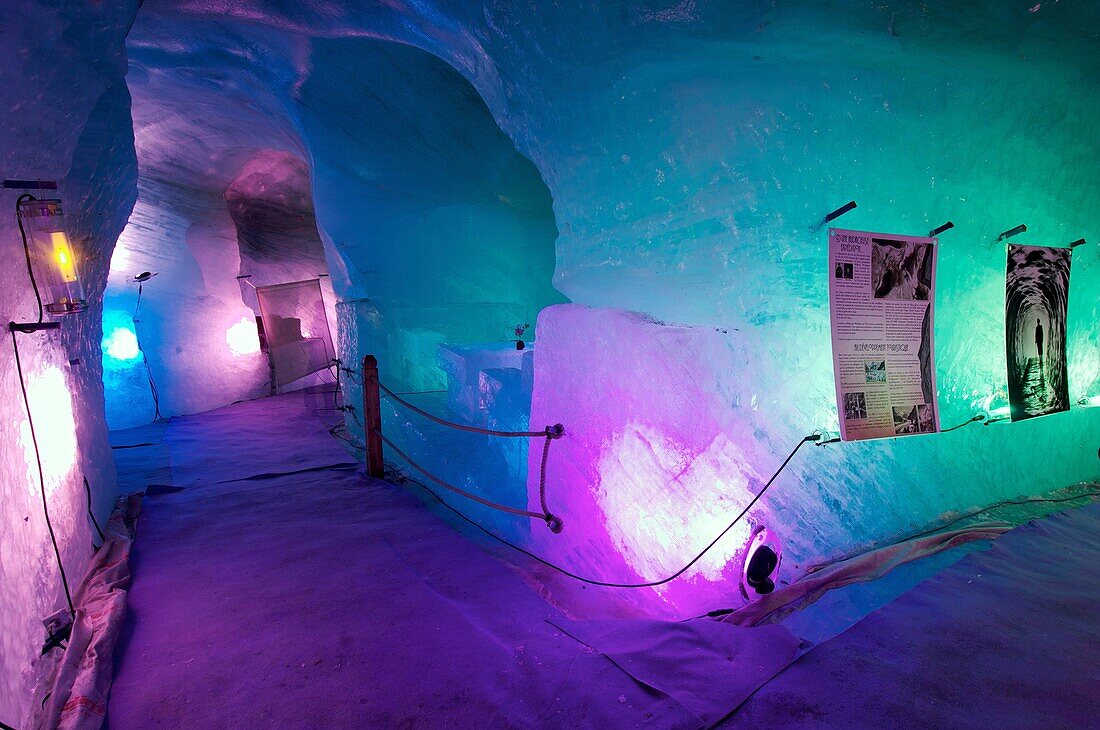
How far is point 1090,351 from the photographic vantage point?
383 cm

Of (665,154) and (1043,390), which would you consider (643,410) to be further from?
(1043,390)

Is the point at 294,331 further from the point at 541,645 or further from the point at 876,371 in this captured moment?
the point at 876,371

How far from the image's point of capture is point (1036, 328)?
135 inches

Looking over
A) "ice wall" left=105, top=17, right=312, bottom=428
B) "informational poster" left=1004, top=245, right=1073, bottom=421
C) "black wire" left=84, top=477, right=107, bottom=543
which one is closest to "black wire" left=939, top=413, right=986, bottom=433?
"informational poster" left=1004, top=245, right=1073, bottom=421

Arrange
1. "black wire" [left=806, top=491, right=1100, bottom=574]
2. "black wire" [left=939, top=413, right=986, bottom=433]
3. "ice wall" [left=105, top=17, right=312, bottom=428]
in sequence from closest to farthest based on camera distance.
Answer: "black wire" [left=806, top=491, right=1100, bottom=574] < "black wire" [left=939, top=413, right=986, bottom=433] < "ice wall" [left=105, top=17, right=312, bottom=428]

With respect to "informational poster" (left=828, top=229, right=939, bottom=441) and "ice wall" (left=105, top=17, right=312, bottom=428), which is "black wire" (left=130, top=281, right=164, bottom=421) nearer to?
"ice wall" (left=105, top=17, right=312, bottom=428)

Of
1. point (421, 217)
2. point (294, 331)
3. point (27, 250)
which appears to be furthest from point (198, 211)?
point (27, 250)

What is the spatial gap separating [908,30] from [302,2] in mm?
3776

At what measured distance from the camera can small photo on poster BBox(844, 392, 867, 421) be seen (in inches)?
98.9

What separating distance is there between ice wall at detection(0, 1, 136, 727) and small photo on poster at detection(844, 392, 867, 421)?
3383 mm

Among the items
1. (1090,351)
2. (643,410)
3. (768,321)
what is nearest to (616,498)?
(643,410)

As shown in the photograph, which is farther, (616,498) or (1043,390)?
(1043,390)

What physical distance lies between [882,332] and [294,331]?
41.9 ft

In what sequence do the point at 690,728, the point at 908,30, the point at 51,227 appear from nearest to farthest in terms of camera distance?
the point at 690,728, the point at 908,30, the point at 51,227
